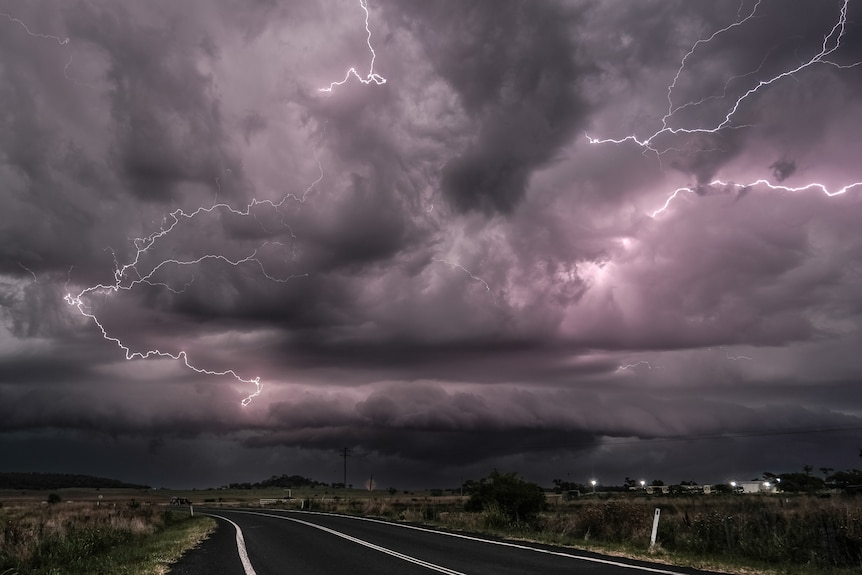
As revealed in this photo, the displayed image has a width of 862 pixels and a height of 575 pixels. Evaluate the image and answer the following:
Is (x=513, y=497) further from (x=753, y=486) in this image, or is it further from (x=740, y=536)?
(x=753, y=486)

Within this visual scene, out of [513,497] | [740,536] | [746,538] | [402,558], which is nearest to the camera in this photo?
[402,558]

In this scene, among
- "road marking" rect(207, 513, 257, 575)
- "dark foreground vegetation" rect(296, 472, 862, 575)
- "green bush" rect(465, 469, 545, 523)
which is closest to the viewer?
"road marking" rect(207, 513, 257, 575)

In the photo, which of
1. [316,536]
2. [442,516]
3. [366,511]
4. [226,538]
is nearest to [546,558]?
[316,536]

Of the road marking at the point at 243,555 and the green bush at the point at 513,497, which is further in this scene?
the green bush at the point at 513,497

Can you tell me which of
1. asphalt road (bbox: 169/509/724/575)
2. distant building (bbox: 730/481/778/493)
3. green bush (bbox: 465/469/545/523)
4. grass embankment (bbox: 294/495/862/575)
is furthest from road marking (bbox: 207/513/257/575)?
distant building (bbox: 730/481/778/493)

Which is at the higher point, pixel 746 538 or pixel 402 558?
pixel 746 538

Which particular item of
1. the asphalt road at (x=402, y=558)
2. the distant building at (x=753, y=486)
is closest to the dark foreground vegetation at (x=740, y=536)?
the asphalt road at (x=402, y=558)

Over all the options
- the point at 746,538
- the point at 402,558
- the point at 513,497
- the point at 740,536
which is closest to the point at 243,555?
the point at 402,558

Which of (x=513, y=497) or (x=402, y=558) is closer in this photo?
(x=402, y=558)

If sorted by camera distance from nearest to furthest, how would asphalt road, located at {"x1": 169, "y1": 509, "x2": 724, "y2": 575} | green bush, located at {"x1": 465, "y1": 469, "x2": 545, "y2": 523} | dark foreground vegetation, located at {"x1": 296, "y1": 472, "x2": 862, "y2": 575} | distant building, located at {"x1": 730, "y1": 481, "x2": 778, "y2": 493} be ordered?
asphalt road, located at {"x1": 169, "y1": 509, "x2": 724, "y2": 575}, dark foreground vegetation, located at {"x1": 296, "y1": 472, "x2": 862, "y2": 575}, green bush, located at {"x1": 465, "y1": 469, "x2": 545, "y2": 523}, distant building, located at {"x1": 730, "y1": 481, "x2": 778, "y2": 493}

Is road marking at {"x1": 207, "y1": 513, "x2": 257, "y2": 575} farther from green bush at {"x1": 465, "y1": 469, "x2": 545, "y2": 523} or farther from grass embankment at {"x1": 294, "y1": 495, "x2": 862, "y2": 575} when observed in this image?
green bush at {"x1": 465, "y1": 469, "x2": 545, "y2": 523}

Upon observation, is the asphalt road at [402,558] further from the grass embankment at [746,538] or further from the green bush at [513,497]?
the green bush at [513,497]

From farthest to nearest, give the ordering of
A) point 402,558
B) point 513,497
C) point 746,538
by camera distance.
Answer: point 513,497 → point 746,538 → point 402,558

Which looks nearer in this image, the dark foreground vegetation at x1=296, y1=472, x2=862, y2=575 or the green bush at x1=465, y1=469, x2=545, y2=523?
the dark foreground vegetation at x1=296, y1=472, x2=862, y2=575
